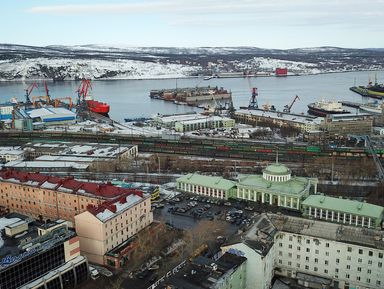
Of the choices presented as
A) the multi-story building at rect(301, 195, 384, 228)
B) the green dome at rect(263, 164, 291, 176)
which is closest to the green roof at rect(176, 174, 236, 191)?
the green dome at rect(263, 164, 291, 176)

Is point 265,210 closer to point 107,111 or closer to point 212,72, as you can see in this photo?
point 107,111

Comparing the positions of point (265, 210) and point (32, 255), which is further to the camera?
point (265, 210)

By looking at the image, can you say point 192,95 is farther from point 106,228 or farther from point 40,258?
point 40,258

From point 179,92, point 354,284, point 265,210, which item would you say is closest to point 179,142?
point 265,210

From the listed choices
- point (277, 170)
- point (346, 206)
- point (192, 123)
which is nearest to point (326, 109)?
point (192, 123)

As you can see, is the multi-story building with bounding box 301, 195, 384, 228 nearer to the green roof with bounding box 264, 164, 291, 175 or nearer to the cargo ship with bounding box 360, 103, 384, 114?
the green roof with bounding box 264, 164, 291, 175

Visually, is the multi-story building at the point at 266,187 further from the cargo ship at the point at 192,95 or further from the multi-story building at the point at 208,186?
the cargo ship at the point at 192,95

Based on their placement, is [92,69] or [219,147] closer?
[219,147]
